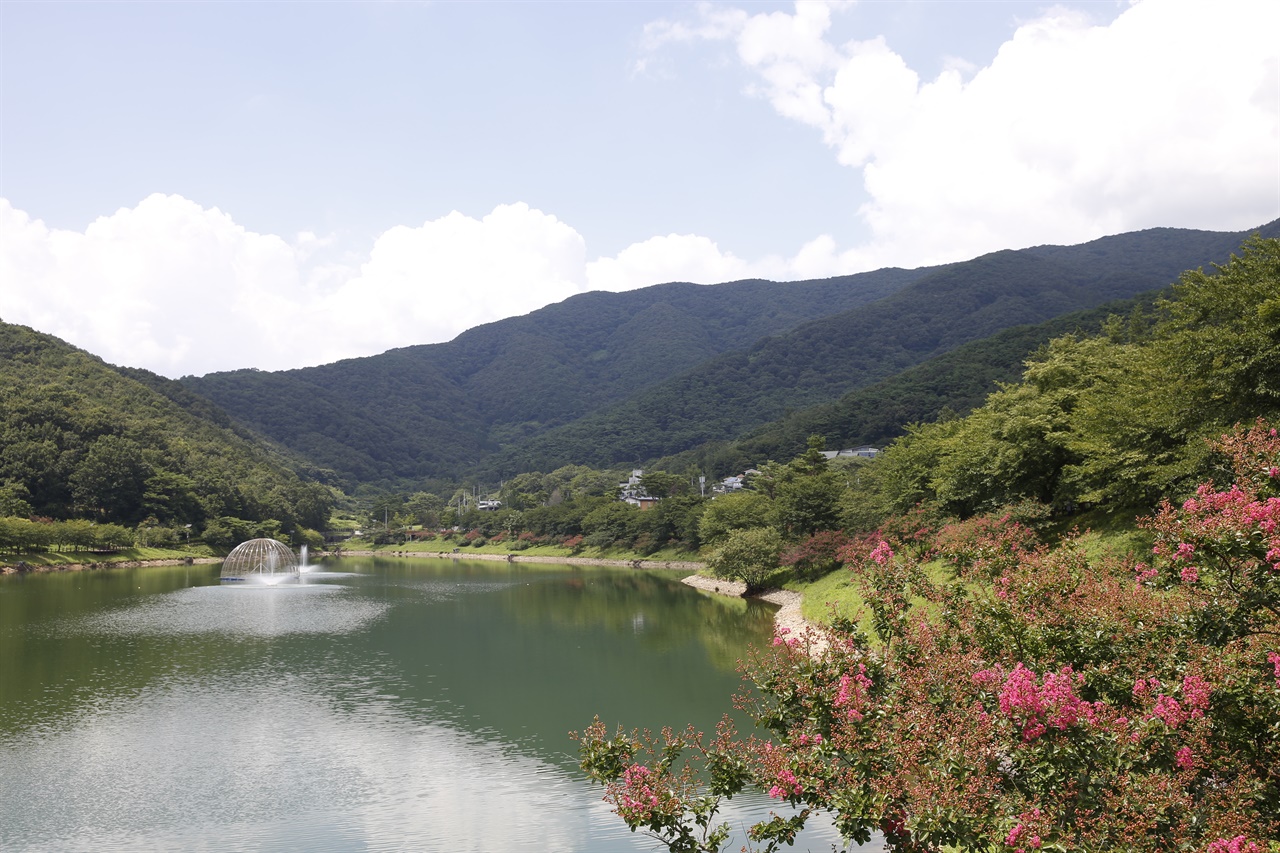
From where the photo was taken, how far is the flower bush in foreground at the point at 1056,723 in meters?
8.25

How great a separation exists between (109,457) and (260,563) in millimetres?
37162

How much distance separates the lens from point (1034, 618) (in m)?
11.8

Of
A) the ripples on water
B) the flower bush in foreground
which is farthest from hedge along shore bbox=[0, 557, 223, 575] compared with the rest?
the flower bush in foreground

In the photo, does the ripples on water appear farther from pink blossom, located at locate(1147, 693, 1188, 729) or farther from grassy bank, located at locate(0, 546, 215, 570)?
pink blossom, located at locate(1147, 693, 1188, 729)

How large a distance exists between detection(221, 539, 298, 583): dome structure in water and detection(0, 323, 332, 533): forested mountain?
89.5 feet

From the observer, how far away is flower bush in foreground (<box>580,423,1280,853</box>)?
8250mm

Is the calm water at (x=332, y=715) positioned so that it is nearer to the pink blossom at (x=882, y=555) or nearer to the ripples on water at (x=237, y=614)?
the ripples on water at (x=237, y=614)

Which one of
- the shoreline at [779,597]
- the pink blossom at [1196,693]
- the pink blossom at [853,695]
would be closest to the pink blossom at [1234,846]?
the pink blossom at [1196,693]

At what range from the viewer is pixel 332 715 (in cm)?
2653

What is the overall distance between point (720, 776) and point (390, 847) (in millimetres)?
8650

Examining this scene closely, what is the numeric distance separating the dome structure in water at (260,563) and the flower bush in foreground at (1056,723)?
81.4 m

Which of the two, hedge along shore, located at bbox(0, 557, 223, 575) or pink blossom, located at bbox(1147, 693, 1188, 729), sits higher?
pink blossom, located at bbox(1147, 693, 1188, 729)

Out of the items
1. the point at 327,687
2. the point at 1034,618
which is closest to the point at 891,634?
the point at 1034,618

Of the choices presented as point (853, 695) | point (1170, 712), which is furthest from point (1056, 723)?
point (853, 695)
